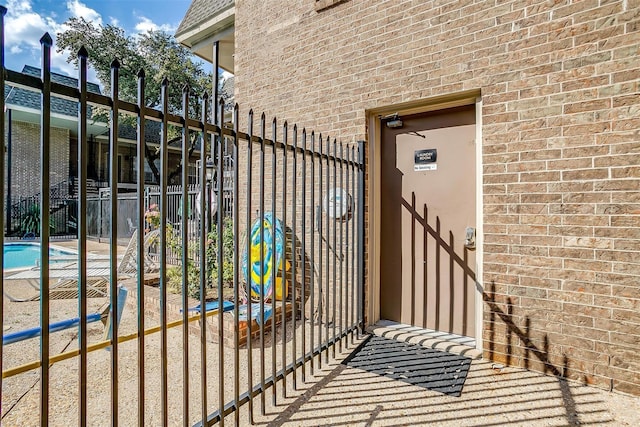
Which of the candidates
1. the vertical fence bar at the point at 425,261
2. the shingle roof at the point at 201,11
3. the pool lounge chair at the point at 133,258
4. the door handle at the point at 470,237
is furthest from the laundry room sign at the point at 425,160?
the pool lounge chair at the point at 133,258

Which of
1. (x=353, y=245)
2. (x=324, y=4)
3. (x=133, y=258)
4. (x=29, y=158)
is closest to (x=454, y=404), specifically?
(x=353, y=245)

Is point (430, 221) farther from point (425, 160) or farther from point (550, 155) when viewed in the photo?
point (550, 155)

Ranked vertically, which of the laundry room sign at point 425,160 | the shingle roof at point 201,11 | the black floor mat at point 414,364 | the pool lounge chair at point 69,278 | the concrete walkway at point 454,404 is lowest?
the concrete walkway at point 454,404

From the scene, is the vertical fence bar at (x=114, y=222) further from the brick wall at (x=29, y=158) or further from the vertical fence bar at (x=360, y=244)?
the brick wall at (x=29, y=158)

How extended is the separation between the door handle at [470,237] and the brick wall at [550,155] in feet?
0.74

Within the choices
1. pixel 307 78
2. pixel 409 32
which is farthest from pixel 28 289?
pixel 409 32

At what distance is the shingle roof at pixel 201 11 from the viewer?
5459mm

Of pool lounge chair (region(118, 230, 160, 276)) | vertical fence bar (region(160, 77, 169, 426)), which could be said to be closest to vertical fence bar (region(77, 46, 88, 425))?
vertical fence bar (region(160, 77, 169, 426))

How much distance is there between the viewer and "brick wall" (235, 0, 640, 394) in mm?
2551

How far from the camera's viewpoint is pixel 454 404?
2.43m

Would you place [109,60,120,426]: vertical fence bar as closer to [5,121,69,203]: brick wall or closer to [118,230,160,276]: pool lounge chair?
[118,230,160,276]: pool lounge chair

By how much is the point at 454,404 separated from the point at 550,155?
2.06m

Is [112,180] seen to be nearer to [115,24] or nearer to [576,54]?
[576,54]

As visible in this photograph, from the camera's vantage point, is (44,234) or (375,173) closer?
(44,234)
